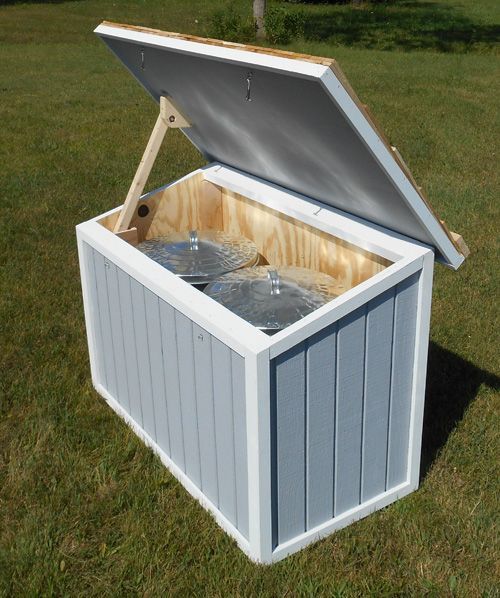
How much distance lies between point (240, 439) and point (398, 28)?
17118 millimetres

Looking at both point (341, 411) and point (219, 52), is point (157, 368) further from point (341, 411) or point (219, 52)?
point (219, 52)

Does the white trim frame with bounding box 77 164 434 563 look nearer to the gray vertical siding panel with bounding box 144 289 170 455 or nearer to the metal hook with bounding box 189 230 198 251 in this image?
the gray vertical siding panel with bounding box 144 289 170 455

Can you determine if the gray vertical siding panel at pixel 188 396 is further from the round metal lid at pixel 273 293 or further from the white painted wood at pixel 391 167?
the white painted wood at pixel 391 167

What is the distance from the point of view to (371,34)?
55.8 ft

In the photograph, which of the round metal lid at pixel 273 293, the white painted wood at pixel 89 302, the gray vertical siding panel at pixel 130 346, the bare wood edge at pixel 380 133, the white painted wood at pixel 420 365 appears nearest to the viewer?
the bare wood edge at pixel 380 133

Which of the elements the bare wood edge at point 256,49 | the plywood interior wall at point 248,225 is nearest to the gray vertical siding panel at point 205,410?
the plywood interior wall at point 248,225

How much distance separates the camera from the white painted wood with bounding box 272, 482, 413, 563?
2514 millimetres

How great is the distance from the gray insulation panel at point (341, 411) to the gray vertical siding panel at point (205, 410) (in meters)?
0.25

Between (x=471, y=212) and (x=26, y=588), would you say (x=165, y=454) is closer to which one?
(x=26, y=588)

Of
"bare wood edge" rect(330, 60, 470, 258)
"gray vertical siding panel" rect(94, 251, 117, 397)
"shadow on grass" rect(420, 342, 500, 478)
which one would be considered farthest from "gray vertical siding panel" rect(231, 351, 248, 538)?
"gray vertical siding panel" rect(94, 251, 117, 397)

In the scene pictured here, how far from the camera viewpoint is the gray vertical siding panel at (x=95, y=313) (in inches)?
124

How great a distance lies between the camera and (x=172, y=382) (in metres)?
2.69

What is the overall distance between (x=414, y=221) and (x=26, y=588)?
1580mm

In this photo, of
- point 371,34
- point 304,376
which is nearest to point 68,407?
point 304,376
